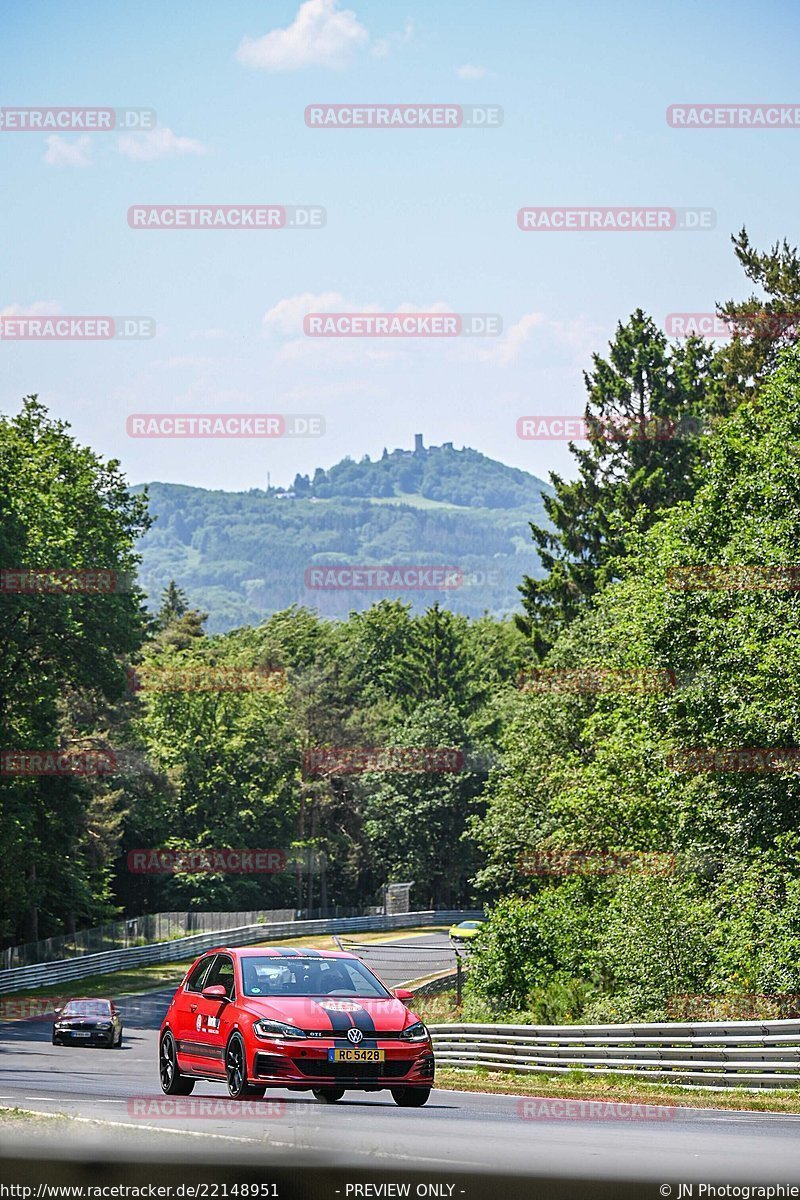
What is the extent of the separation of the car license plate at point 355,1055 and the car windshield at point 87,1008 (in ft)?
80.8

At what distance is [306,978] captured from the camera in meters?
14.6

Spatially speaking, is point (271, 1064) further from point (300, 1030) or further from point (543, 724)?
point (543, 724)

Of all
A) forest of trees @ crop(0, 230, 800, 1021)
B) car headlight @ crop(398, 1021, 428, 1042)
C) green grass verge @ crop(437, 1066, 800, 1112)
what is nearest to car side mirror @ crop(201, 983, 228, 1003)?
car headlight @ crop(398, 1021, 428, 1042)

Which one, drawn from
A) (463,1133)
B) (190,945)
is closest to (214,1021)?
(463,1133)

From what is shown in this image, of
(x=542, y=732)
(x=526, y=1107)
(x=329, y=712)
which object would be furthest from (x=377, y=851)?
(x=526, y=1107)

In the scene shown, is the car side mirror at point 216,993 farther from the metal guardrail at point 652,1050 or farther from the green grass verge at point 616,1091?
the metal guardrail at point 652,1050

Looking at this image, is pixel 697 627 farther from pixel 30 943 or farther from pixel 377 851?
pixel 377 851

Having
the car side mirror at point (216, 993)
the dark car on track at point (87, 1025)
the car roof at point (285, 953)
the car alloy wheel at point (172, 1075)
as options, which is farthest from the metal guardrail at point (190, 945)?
the car side mirror at point (216, 993)

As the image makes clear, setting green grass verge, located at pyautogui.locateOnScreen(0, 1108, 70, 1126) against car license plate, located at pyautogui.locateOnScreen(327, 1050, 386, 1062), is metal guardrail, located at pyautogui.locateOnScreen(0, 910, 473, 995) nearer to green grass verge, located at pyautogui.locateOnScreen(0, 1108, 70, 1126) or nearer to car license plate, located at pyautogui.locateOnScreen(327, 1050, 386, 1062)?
green grass verge, located at pyautogui.locateOnScreen(0, 1108, 70, 1126)

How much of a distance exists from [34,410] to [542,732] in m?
25.6

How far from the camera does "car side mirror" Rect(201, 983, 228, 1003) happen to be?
561 inches

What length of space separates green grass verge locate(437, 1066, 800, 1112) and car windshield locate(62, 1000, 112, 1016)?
519 inches

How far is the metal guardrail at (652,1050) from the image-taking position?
65.5 ft

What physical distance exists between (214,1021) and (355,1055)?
167cm
